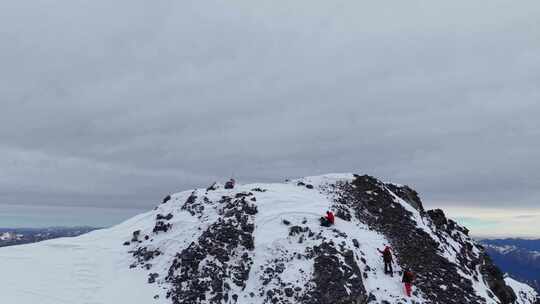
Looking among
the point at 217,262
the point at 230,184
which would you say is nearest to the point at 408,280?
the point at 217,262

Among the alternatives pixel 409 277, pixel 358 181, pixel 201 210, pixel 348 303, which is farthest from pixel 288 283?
pixel 358 181

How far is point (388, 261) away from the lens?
1357 inches

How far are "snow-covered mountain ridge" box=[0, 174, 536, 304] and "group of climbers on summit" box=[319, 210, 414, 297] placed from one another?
56 cm

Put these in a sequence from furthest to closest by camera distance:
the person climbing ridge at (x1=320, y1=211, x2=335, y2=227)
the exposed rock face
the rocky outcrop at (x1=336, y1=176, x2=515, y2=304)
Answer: the person climbing ridge at (x1=320, y1=211, x2=335, y2=227), the rocky outcrop at (x1=336, y1=176, x2=515, y2=304), the exposed rock face

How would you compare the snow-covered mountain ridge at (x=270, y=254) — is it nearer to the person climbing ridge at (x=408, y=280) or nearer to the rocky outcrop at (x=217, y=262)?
the rocky outcrop at (x=217, y=262)

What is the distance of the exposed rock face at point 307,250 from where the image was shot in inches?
1308

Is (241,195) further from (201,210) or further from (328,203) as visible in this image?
(328,203)

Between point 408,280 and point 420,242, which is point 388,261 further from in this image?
point 420,242

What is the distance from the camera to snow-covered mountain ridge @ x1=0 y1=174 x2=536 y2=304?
33.4 metres

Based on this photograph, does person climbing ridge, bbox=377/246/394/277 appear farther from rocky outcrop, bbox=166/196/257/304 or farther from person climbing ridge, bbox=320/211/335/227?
rocky outcrop, bbox=166/196/257/304

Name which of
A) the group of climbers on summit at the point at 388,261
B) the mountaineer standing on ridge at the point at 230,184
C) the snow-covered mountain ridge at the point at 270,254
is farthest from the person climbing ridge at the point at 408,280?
the mountaineer standing on ridge at the point at 230,184

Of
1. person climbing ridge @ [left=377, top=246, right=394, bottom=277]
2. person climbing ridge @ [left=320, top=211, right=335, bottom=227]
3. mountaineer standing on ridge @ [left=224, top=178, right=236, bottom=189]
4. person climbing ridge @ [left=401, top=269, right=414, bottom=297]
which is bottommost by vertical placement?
person climbing ridge @ [left=401, top=269, right=414, bottom=297]

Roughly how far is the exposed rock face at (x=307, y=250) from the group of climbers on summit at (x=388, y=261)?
557mm

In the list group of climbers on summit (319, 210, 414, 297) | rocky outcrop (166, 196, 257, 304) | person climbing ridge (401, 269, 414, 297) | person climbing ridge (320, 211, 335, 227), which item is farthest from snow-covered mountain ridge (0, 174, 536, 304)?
person climbing ridge (401, 269, 414, 297)
